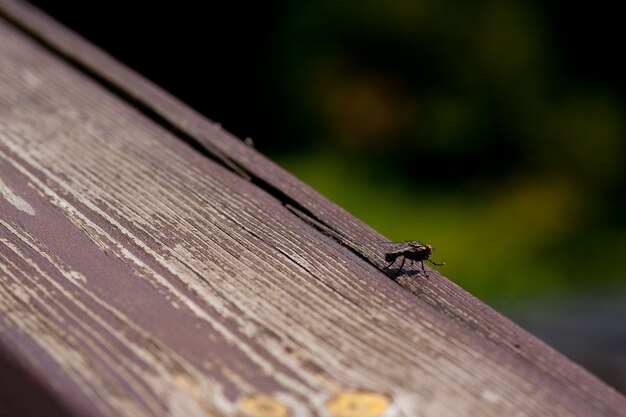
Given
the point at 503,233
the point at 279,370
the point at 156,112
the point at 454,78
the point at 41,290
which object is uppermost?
the point at 454,78

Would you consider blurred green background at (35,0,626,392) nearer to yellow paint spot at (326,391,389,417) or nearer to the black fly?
the black fly

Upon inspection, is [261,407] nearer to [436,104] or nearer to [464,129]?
[464,129]

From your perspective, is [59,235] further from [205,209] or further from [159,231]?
[205,209]

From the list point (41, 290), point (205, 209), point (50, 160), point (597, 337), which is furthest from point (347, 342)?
point (597, 337)

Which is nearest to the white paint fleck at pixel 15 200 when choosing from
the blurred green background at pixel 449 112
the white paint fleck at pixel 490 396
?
the white paint fleck at pixel 490 396

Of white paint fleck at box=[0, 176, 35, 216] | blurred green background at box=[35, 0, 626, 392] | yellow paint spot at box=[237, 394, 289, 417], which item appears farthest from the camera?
blurred green background at box=[35, 0, 626, 392]

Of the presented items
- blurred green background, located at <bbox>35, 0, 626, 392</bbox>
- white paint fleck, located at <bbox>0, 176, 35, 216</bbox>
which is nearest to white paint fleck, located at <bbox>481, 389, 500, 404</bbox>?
white paint fleck, located at <bbox>0, 176, 35, 216</bbox>

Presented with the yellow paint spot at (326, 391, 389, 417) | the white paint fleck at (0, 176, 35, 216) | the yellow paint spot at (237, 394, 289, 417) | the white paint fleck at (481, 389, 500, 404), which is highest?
the white paint fleck at (481, 389, 500, 404)
